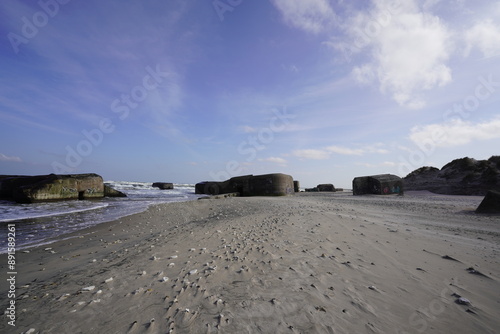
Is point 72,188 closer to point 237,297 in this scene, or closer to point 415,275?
point 237,297

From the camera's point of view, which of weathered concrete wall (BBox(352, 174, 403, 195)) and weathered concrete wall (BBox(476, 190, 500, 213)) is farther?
weathered concrete wall (BBox(352, 174, 403, 195))

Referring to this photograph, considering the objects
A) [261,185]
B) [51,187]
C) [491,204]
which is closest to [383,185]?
[261,185]

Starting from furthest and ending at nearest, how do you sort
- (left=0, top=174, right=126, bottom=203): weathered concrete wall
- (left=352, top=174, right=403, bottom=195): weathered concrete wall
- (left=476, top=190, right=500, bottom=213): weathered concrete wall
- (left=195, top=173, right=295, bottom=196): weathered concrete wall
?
1. (left=195, top=173, right=295, bottom=196): weathered concrete wall
2. (left=352, top=174, right=403, bottom=195): weathered concrete wall
3. (left=0, top=174, right=126, bottom=203): weathered concrete wall
4. (left=476, top=190, right=500, bottom=213): weathered concrete wall

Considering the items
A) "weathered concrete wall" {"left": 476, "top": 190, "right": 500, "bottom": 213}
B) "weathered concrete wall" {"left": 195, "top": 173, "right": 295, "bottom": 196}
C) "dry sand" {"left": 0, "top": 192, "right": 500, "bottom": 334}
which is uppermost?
"weathered concrete wall" {"left": 195, "top": 173, "right": 295, "bottom": 196}

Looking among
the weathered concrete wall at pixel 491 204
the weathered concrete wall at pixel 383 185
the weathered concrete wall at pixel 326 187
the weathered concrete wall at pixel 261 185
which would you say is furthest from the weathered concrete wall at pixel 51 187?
the weathered concrete wall at pixel 326 187

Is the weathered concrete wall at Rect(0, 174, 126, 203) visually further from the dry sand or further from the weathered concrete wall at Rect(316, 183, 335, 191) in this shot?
the weathered concrete wall at Rect(316, 183, 335, 191)

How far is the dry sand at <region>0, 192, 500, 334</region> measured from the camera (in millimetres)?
2455

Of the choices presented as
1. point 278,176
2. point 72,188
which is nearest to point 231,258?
point 72,188

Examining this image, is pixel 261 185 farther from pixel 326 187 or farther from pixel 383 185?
pixel 326 187

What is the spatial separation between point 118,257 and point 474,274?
694 centimetres

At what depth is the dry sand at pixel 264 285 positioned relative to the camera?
2455 mm

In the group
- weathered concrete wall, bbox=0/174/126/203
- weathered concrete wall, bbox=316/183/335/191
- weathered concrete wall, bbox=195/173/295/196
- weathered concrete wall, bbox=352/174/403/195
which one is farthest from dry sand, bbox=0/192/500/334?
weathered concrete wall, bbox=316/183/335/191

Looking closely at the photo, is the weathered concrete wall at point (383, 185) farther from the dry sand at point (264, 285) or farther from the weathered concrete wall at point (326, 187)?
the dry sand at point (264, 285)

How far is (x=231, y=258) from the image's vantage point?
448 cm
